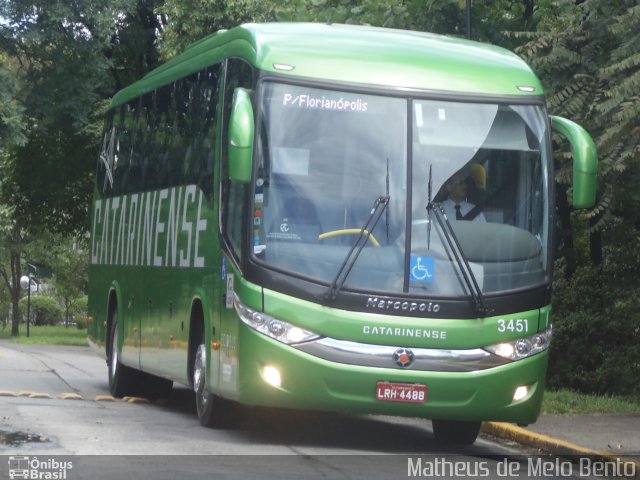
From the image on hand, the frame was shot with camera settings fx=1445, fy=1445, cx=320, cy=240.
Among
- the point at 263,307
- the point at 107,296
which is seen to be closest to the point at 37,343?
the point at 107,296

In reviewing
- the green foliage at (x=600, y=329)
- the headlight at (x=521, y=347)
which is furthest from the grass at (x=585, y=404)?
the headlight at (x=521, y=347)

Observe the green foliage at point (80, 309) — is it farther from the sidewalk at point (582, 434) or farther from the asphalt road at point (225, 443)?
the sidewalk at point (582, 434)

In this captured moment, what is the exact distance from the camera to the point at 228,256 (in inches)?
485

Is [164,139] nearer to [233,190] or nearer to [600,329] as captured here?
[233,190]

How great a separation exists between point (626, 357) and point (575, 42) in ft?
17.8

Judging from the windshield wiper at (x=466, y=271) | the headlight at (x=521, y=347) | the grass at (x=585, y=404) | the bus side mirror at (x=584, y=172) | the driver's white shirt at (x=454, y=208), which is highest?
the bus side mirror at (x=584, y=172)

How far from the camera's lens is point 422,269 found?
38.1ft

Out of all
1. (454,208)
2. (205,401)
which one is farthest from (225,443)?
(454,208)

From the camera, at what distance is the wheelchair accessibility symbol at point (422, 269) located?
11578 millimetres

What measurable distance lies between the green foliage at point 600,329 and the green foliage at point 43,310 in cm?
6907

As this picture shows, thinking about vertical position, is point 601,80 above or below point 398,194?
above

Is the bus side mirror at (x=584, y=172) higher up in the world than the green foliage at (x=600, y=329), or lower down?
higher up

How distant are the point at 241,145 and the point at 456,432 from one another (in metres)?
3.70

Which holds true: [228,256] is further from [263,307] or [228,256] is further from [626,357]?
[626,357]
